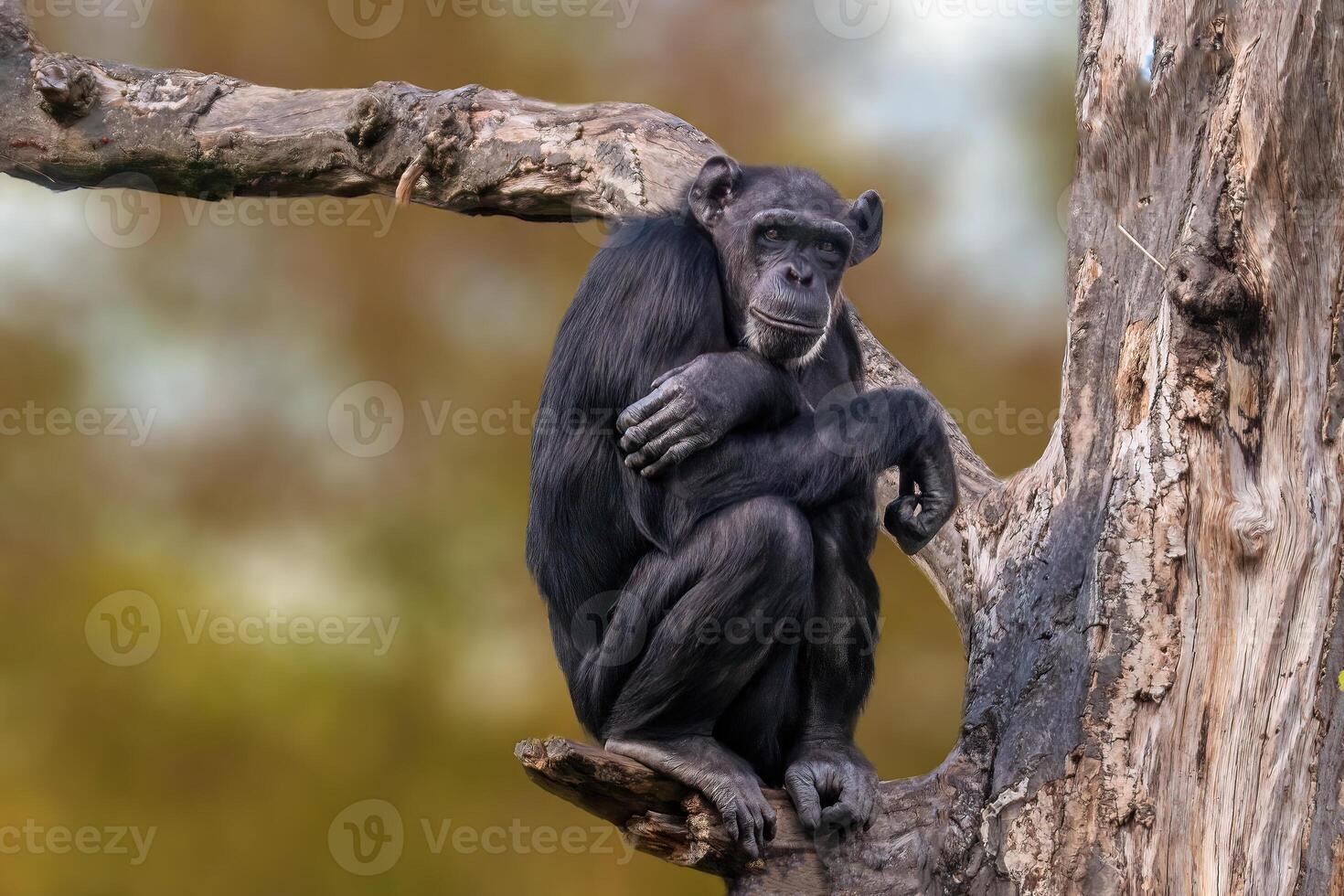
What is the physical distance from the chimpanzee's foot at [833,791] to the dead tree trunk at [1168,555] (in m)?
0.07

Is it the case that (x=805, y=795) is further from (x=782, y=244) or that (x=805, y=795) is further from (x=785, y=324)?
(x=782, y=244)

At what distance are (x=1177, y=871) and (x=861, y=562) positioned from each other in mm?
1355

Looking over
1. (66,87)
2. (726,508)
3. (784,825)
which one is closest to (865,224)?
(726,508)

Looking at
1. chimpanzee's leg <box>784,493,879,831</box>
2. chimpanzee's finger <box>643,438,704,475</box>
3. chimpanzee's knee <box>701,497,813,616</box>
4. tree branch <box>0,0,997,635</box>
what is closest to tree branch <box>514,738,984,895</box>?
chimpanzee's leg <box>784,493,879,831</box>

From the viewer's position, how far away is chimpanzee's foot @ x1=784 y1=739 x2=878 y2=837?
3.51m

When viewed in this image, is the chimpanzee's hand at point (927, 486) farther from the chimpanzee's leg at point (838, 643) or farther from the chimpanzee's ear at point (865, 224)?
the chimpanzee's ear at point (865, 224)

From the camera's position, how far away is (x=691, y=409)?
379cm

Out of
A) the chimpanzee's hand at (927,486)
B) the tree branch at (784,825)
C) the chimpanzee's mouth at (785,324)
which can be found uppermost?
the chimpanzee's mouth at (785,324)

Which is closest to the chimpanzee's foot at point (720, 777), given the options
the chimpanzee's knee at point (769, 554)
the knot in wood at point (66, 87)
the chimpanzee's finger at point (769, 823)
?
the chimpanzee's finger at point (769, 823)

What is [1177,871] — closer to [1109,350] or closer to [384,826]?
[1109,350]

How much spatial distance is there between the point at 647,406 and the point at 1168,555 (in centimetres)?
158

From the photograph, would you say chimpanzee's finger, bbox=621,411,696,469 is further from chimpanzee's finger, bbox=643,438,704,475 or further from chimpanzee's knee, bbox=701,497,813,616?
chimpanzee's knee, bbox=701,497,813,616

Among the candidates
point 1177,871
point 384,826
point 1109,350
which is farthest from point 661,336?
point 384,826

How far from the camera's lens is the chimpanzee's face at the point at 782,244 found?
13.4ft
